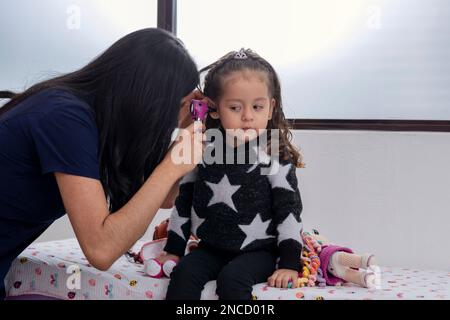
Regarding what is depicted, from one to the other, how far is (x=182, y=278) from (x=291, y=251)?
276 mm

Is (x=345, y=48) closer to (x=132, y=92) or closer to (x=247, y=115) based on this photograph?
(x=247, y=115)

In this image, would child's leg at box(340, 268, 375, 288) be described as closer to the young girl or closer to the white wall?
the young girl

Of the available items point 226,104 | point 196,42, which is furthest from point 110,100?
point 196,42

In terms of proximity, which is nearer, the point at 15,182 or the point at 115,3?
the point at 15,182

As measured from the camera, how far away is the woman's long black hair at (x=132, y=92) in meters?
1.23

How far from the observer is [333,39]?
2277 mm

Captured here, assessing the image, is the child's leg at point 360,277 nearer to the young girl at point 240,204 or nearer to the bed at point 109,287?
the bed at point 109,287

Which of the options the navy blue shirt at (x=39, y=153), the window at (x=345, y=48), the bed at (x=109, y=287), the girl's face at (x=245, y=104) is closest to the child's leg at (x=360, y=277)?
the bed at (x=109, y=287)

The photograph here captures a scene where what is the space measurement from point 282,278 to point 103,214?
1.51ft

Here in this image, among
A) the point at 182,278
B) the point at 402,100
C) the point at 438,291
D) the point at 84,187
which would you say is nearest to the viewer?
the point at 84,187

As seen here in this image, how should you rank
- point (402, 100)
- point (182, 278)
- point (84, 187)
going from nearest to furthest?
point (84, 187) < point (182, 278) < point (402, 100)

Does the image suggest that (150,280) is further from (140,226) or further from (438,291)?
(438,291)

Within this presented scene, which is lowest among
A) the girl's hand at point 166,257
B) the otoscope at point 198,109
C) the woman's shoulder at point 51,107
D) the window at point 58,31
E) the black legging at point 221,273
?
the girl's hand at point 166,257

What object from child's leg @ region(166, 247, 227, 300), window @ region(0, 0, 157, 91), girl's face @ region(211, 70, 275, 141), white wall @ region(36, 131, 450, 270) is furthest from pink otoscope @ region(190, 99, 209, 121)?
window @ region(0, 0, 157, 91)
